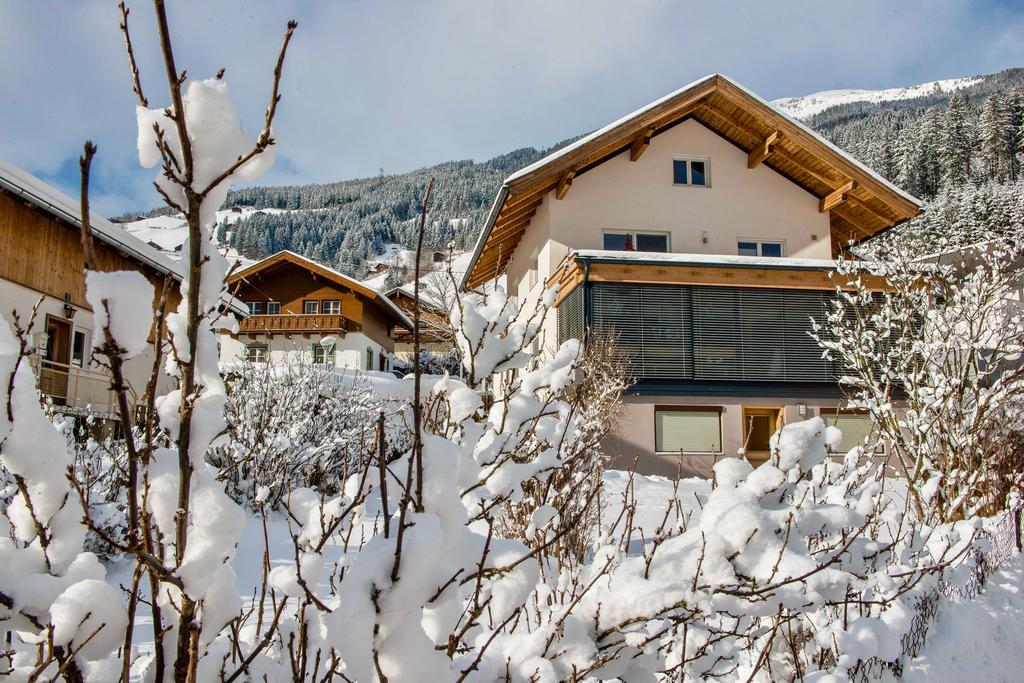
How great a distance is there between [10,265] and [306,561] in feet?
50.6

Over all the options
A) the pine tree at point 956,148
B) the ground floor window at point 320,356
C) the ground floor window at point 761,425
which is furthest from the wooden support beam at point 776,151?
the pine tree at point 956,148

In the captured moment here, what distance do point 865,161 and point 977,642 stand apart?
71.1 meters

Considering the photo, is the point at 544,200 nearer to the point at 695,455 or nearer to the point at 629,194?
the point at 629,194

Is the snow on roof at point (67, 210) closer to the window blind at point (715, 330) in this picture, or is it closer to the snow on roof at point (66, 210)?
the snow on roof at point (66, 210)

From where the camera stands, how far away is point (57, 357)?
1535cm

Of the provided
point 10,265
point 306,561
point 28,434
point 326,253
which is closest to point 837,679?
point 306,561

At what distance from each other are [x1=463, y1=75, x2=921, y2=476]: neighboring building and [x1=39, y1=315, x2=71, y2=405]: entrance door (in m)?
8.63

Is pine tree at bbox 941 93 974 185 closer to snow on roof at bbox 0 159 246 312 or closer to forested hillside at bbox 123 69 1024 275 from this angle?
forested hillside at bbox 123 69 1024 275

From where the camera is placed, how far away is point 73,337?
52.5ft

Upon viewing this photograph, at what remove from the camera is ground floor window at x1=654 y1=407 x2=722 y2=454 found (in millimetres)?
15164

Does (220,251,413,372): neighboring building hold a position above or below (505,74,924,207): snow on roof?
below

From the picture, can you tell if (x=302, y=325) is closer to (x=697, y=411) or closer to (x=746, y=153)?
(x=746, y=153)

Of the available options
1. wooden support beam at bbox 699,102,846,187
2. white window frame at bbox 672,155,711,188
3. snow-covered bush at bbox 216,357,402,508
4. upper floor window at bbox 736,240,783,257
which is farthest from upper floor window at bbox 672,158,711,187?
snow-covered bush at bbox 216,357,402,508

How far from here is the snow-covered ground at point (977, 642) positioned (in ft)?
17.8
